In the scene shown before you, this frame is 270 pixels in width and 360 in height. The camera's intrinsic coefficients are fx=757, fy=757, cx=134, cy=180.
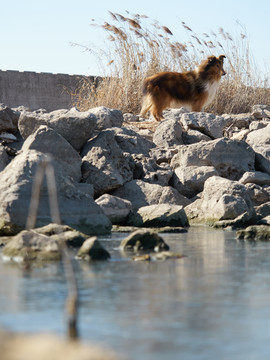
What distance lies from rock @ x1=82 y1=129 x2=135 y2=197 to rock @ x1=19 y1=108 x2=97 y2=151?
289 millimetres

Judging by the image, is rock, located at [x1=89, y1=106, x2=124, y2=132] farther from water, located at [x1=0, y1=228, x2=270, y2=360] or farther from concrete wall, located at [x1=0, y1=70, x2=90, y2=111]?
water, located at [x1=0, y1=228, x2=270, y2=360]

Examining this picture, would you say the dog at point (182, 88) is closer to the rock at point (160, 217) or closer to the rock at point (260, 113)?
the rock at point (260, 113)

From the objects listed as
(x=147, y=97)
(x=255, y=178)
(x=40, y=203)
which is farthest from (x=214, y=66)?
(x=40, y=203)

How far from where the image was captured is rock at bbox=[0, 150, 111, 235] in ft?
27.2

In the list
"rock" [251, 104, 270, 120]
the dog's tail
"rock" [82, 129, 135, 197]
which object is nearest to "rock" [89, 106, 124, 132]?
"rock" [82, 129, 135, 197]

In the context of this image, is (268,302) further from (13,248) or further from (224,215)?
(224,215)

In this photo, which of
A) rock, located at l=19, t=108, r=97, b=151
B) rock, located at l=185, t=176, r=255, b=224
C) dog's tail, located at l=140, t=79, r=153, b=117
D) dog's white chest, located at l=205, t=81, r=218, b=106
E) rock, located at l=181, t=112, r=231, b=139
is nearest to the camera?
rock, located at l=185, t=176, r=255, b=224

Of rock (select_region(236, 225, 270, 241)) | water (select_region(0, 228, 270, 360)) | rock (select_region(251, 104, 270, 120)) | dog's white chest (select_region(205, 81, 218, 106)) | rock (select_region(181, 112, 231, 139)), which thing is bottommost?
water (select_region(0, 228, 270, 360))

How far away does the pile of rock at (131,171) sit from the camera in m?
8.72

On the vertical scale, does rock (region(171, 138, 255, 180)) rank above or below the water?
above

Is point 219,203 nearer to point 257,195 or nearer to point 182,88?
point 257,195

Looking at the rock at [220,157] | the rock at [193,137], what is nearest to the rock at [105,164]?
the rock at [220,157]

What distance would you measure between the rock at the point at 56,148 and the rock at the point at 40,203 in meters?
0.97

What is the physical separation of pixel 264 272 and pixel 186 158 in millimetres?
5724
